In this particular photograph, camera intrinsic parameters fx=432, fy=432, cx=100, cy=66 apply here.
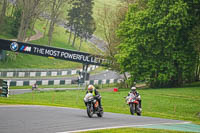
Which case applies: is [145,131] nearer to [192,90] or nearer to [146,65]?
[192,90]

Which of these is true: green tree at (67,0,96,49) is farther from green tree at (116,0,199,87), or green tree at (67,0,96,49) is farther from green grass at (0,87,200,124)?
green grass at (0,87,200,124)

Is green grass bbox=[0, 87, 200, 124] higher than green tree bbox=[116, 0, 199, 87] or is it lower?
lower

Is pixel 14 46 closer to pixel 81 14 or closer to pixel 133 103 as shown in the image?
pixel 133 103

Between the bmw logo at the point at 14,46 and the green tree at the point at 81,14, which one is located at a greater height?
the green tree at the point at 81,14

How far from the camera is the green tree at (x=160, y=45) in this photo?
4728 cm

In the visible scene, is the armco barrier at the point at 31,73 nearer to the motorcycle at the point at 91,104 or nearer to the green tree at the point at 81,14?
the green tree at the point at 81,14

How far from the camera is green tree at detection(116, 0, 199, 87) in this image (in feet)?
155

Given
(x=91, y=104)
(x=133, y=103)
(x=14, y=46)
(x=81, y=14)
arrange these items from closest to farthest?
(x=91, y=104), (x=133, y=103), (x=14, y=46), (x=81, y=14)

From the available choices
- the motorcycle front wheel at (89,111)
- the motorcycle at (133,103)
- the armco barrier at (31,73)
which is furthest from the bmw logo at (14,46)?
the motorcycle front wheel at (89,111)

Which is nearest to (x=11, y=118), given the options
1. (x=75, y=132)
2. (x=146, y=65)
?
(x=75, y=132)

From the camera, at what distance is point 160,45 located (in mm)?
48406

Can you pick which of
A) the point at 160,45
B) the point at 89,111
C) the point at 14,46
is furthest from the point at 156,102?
the point at 14,46

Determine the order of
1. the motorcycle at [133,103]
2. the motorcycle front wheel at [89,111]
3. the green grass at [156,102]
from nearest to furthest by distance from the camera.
A: the motorcycle front wheel at [89,111] < the motorcycle at [133,103] < the green grass at [156,102]

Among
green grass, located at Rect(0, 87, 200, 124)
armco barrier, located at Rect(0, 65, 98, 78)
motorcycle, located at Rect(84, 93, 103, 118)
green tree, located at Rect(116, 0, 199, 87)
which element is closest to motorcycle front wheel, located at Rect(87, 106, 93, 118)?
motorcycle, located at Rect(84, 93, 103, 118)
